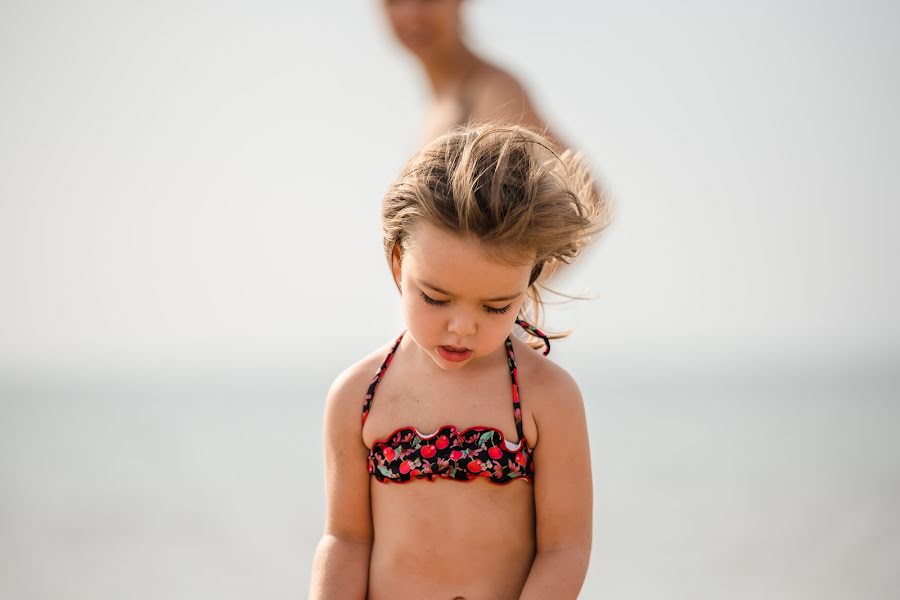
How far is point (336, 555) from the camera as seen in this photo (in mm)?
2268

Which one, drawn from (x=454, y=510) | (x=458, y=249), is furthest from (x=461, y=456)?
(x=458, y=249)

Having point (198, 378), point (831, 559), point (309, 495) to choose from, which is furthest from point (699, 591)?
point (198, 378)

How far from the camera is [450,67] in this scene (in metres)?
3.17

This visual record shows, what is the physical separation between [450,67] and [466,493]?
1503 millimetres

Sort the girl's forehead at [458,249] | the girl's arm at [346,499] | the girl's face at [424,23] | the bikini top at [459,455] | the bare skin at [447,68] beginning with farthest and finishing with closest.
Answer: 1. the girl's face at [424,23]
2. the bare skin at [447,68]
3. the girl's arm at [346,499]
4. the bikini top at [459,455]
5. the girl's forehead at [458,249]

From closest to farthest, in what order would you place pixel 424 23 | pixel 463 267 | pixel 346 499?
pixel 463 267, pixel 346 499, pixel 424 23

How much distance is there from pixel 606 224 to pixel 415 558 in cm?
Result: 80

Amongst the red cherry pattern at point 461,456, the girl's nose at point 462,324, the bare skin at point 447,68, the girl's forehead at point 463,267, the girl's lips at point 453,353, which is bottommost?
the red cherry pattern at point 461,456

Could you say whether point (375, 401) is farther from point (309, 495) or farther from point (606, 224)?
point (309, 495)

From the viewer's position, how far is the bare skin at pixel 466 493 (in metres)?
2.14

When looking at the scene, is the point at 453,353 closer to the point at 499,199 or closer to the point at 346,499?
the point at 499,199

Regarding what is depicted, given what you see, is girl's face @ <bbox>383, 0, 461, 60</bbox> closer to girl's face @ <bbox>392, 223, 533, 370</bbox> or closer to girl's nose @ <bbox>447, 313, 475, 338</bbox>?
girl's face @ <bbox>392, 223, 533, 370</bbox>

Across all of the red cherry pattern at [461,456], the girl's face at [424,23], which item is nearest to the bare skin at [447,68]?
the girl's face at [424,23]

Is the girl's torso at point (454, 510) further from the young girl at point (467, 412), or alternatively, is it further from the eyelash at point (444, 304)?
the eyelash at point (444, 304)
